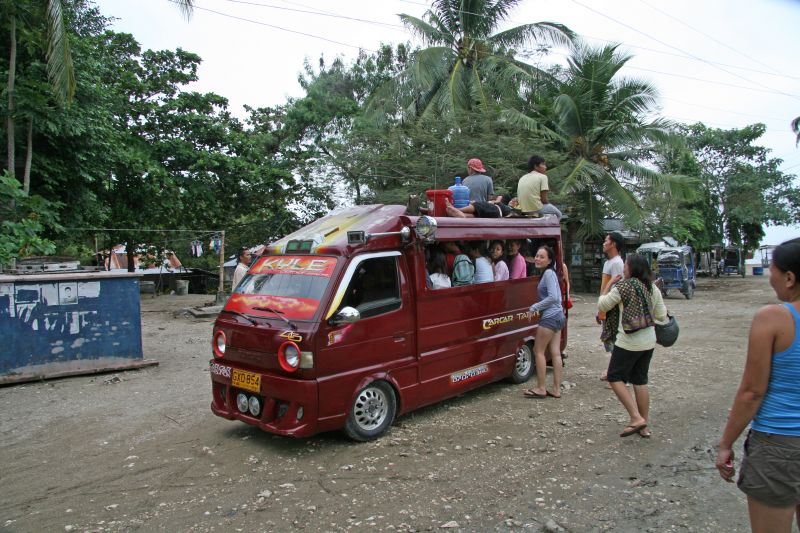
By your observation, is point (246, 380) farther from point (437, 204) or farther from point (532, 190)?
point (532, 190)

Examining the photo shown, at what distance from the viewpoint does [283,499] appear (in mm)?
4145

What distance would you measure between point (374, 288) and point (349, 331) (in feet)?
1.99

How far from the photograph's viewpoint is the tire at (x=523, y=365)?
7.39 m

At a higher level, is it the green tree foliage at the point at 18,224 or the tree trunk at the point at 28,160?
the tree trunk at the point at 28,160

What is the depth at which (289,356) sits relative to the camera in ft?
15.9

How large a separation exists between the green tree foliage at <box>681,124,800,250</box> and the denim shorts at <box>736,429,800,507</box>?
36159mm

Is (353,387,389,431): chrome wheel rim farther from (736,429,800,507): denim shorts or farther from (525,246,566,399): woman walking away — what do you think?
(736,429,800,507): denim shorts

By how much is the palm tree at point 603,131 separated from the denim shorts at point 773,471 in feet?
59.6

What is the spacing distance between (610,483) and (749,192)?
36414 millimetres

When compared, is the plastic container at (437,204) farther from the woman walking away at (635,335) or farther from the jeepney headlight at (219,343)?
the jeepney headlight at (219,343)

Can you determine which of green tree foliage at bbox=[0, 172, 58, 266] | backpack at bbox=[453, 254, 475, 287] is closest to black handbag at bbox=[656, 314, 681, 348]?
backpack at bbox=[453, 254, 475, 287]

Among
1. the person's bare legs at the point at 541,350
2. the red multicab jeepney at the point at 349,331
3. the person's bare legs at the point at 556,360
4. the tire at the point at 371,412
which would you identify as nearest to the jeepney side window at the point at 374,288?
the red multicab jeepney at the point at 349,331

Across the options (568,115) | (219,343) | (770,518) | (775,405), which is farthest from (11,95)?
(568,115)

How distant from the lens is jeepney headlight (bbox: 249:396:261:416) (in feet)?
16.9
